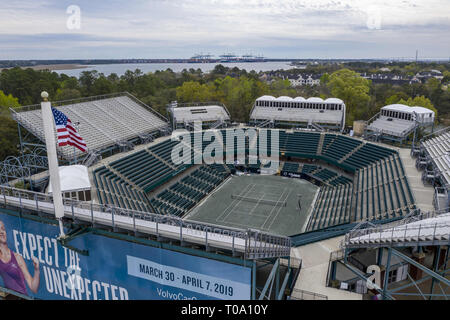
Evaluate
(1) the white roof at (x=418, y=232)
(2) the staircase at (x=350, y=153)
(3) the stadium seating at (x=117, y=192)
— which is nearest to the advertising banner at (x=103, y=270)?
(3) the stadium seating at (x=117, y=192)

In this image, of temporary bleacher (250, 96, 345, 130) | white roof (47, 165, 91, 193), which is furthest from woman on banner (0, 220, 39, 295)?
temporary bleacher (250, 96, 345, 130)

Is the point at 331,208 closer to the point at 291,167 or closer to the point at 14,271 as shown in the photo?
the point at 291,167

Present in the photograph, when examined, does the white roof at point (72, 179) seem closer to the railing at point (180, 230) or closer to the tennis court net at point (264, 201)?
the railing at point (180, 230)

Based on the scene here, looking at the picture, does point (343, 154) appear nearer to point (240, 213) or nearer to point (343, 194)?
point (343, 194)

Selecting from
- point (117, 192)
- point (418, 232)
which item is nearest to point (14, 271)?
point (117, 192)

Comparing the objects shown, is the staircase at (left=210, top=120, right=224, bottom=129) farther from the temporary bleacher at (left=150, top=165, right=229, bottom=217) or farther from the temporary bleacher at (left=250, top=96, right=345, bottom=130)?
the temporary bleacher at (left=150, top=165, right=229, bottom=217)

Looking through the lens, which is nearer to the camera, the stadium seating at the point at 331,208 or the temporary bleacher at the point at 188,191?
the stadium seating at the point at 331,208
